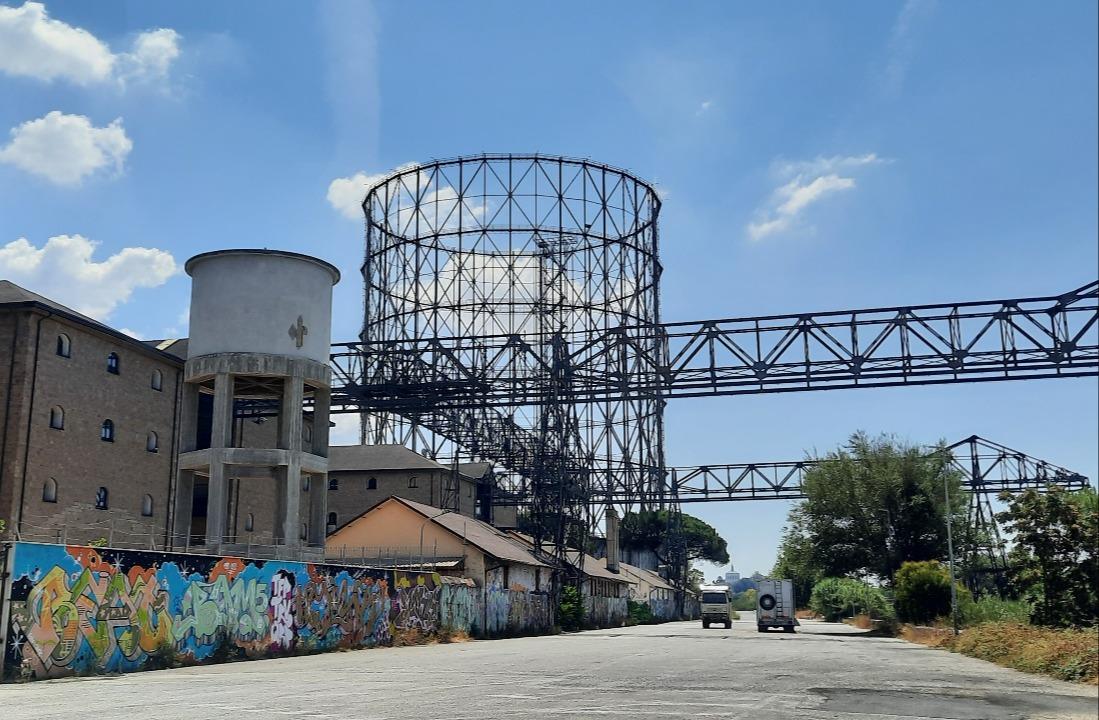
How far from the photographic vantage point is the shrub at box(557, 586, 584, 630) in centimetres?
5397

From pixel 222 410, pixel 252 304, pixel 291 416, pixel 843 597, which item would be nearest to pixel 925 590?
pixel 291 416

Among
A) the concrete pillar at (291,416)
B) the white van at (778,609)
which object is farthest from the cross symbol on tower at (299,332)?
the white van at (778,609)

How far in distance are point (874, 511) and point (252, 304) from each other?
3228 centimetres

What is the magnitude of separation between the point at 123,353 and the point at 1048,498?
103ft

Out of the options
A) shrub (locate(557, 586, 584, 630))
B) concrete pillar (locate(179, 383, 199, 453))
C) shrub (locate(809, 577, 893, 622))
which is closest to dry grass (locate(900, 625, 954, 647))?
shrub (locate(809, 577, 893, 622))

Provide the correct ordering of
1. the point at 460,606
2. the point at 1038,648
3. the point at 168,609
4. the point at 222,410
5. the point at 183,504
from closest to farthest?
1. the point at 1038,648
2. the point at 168,609
3. the point at 222,410
4. the point at 183,504
5. the point at 460,606

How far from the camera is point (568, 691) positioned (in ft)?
55.7

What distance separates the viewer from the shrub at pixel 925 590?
42344 mm

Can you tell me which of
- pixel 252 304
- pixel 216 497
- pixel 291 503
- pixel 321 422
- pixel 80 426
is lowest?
pixel 291 503

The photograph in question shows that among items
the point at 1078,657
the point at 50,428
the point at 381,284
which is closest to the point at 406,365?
the point at 50,428

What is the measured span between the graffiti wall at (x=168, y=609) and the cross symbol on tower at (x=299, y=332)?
27.3ft

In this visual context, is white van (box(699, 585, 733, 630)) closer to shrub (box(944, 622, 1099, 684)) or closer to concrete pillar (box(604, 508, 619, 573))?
concrete pillar (box(604, 508, 619, 573))

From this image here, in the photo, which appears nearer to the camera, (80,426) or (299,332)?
(80,426)

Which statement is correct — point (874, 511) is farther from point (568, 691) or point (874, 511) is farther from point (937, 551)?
point (568, 691)
